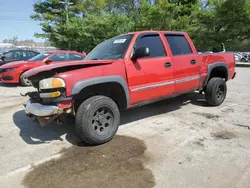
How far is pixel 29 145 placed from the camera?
12.4 ft

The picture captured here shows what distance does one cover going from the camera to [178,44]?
5.06m

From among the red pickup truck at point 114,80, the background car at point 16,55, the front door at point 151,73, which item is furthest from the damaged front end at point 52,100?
the background car at point 16,55

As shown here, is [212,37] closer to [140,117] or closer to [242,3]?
[242,3]

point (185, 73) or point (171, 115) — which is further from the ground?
point (185, 73)

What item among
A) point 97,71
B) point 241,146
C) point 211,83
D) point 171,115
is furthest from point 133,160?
point 211,83

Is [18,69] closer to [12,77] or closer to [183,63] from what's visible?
[12,77]

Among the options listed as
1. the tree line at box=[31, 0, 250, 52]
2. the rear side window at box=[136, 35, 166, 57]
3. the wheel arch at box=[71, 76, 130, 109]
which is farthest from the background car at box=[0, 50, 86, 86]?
the tree line at box=[31, 0, 250, 52]

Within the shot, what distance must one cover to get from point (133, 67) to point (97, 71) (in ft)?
2.34

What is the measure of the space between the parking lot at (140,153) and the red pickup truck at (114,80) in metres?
0.43

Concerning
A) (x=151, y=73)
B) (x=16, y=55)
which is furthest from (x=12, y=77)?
(x=151, y=73)

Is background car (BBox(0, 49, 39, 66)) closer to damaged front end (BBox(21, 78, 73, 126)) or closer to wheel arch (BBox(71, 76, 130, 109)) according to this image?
wheel arch (BBox(71, 76, 130, 109))

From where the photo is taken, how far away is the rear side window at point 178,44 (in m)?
4.86

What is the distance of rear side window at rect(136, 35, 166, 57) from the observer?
14.5ft

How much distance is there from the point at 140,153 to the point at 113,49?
2030mm
